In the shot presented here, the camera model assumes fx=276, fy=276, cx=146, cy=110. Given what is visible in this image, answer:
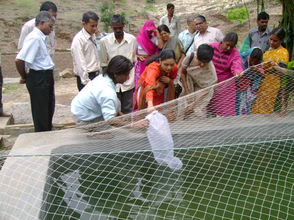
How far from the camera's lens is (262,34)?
3809 mm

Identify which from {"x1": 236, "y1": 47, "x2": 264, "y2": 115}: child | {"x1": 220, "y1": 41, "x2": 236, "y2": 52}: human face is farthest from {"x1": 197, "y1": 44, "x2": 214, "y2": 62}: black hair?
{"x1": 236, "y1": 47, "x2": 264, "y2": 115}: child

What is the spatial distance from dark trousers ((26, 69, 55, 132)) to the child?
220cm

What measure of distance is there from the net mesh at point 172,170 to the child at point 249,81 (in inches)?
0.5

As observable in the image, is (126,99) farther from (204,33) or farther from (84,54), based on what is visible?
(204,33)

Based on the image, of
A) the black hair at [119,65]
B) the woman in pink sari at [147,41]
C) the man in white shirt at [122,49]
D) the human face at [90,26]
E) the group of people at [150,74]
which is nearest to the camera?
the black hair at [119,65]

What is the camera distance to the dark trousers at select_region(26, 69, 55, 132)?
3.13 m

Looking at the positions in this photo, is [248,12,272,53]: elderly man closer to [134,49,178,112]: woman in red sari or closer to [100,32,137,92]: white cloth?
[134,49,178,112]: woman in red sari

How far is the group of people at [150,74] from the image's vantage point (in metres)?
2.71

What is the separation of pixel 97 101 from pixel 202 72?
127 cm

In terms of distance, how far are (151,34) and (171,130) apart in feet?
5.12

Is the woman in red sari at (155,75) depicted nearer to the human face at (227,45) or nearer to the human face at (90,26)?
the human face at (227,45)

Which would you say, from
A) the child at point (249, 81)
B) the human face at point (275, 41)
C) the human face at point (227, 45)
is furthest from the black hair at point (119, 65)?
the human face at point (275, 41)

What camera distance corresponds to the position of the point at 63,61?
8.91 meters

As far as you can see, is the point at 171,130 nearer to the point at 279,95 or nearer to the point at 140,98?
the point at 140,98
